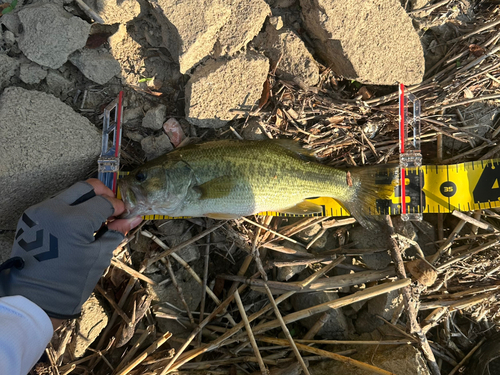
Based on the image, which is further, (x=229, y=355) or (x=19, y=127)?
(x=229, y=355)

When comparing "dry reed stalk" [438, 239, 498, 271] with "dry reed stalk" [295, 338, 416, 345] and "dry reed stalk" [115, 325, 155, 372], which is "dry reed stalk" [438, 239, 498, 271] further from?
"dry reed stalk" [115, 325, 155, 372]

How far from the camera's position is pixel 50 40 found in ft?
11.2

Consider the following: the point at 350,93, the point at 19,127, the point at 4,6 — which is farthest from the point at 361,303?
the point at 4,6

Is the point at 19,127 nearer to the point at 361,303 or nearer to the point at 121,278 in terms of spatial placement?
the point at 121,278

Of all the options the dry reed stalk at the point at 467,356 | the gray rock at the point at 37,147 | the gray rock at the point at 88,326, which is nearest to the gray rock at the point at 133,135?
the gray rock at the point at 37,147

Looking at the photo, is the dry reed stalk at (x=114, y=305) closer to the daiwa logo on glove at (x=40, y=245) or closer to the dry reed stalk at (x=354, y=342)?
the daiwa logo on glove at (x=40, y=245)

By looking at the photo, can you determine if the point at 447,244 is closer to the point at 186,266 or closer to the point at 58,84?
the point at 186,266

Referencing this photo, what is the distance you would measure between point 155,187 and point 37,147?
1.23m

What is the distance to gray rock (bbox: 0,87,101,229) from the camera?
10.8 ft

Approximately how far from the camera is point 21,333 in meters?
2.55

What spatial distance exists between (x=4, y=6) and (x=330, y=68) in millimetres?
3484

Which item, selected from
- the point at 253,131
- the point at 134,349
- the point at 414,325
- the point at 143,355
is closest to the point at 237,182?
the point at 253,131

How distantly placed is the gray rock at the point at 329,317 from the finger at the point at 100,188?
2.39 meters

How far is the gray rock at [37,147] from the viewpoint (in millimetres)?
3307
